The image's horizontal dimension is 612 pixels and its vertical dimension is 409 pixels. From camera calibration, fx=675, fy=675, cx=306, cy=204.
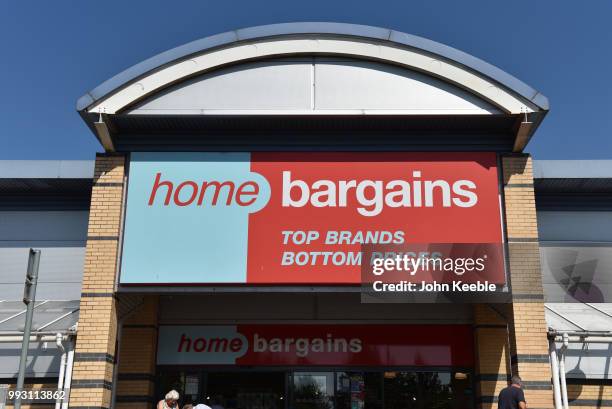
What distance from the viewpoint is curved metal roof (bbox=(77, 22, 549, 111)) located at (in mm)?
12180

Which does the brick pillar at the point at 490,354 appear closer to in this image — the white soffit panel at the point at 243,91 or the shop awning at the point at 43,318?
the white soffit panel at the point at 243,91

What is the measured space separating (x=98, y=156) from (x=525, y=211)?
7.87 metres

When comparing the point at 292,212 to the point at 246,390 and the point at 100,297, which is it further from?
the point at 246,390

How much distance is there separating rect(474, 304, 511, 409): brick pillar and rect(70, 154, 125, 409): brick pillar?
7.10 metres

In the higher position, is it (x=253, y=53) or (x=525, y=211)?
(x=253, y=53)

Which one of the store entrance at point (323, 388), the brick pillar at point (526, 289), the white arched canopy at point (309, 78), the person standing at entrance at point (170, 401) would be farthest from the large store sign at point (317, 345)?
the white arched canopy at point (309, 78)

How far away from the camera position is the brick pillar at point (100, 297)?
1134 cm

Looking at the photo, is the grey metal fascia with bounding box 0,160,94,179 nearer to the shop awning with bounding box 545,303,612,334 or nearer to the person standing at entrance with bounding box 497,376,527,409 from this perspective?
the person standing at entrance with bounding box 497,376,527,409

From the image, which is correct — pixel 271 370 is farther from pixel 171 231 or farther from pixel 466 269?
pixel 466 269

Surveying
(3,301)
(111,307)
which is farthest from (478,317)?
(3,301)

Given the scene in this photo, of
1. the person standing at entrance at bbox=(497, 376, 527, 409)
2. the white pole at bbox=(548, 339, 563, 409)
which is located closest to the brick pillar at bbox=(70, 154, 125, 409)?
the person standing at entrance at bbox=(497, 376, 527, 409)

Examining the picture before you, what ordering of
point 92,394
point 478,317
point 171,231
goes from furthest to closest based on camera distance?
point 478,317
point 171,231
point 92,394

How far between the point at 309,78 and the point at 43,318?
6.71 metres

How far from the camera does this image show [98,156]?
12.6 m
